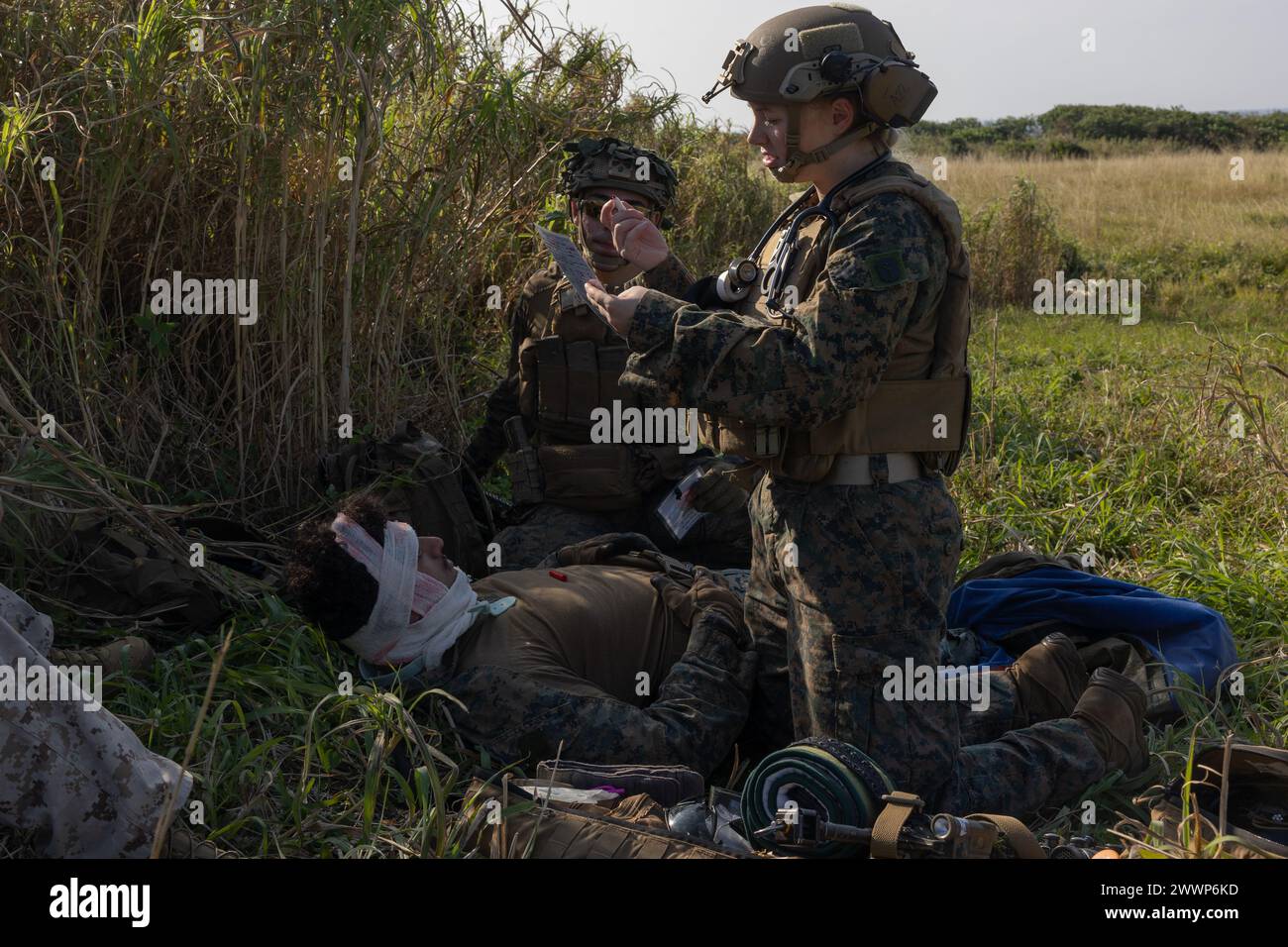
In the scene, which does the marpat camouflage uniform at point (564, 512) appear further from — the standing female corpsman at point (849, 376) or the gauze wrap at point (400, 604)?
the standing female corpsman at point (849, 376)

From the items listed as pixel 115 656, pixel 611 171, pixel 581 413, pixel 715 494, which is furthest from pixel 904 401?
pixel 611 171

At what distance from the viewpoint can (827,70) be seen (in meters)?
2.76

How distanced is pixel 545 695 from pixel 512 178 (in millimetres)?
2665

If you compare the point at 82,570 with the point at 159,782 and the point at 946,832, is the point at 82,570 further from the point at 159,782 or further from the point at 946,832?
the point at 946,832

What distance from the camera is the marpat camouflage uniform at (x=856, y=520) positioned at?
8.78ft

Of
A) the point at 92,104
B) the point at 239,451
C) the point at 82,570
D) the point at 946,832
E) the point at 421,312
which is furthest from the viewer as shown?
the point at 421,312

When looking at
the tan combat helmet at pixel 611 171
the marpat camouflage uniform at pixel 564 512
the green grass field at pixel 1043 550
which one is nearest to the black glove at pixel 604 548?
the marpat camouflage uniform at pixel 564 512

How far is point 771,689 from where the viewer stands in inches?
130

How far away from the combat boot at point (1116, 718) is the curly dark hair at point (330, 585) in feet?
6.27

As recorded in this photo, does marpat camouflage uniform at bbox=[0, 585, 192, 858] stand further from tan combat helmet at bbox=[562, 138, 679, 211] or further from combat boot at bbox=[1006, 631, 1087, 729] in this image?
tan combat helmet at bbox=[562, 138, 679, 211]

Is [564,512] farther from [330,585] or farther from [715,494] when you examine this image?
[330,585]

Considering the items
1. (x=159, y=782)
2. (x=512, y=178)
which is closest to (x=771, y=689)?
(x=159, y=782)

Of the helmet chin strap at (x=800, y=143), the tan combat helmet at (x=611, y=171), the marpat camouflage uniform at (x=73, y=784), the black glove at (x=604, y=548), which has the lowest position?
the marpat camouflage uniform at (x=73, y=784)

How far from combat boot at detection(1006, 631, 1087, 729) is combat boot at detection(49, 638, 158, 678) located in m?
2.41
